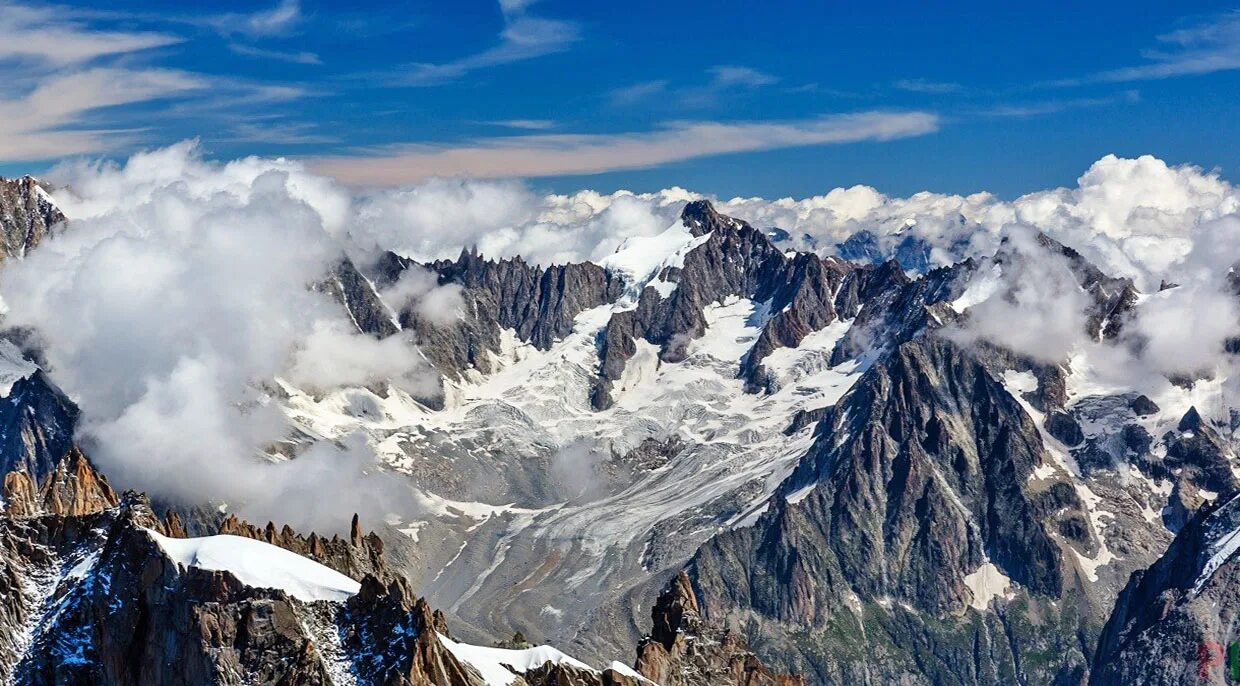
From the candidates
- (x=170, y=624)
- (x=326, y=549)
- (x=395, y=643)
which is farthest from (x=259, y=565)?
(x=326, y=549)

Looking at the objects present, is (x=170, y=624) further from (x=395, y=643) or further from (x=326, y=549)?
(x=326, y=549)

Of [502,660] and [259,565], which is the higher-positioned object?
[259,565]

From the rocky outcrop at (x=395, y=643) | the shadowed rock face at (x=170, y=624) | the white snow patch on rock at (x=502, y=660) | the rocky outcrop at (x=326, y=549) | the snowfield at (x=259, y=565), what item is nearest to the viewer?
the shadowed rock face at (x=170, y=624)

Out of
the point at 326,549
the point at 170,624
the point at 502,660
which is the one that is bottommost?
the point at 502,660

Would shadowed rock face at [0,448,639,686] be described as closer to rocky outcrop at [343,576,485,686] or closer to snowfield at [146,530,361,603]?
rocky outcrop at [343,576,485,686]

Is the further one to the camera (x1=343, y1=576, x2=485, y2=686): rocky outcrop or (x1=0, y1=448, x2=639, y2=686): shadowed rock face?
(x1=343, y1=576, x2=485, y2=686): rocky outcrop

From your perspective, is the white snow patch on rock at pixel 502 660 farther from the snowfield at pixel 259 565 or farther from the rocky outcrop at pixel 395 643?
the snowfield at pixel 259 565

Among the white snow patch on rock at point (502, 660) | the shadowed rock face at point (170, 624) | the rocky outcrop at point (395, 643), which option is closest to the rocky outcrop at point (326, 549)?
the shadowed rock face at point (170, 624)

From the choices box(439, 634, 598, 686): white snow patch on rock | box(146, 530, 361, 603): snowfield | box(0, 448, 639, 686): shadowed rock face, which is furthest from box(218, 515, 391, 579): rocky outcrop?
box(439, 634, 598, 686): white snow patch on rock

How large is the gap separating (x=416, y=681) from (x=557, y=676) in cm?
2176

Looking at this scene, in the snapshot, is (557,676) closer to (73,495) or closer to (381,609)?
(381,609)

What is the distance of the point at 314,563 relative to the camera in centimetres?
16838

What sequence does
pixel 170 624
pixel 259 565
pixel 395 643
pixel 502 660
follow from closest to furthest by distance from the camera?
1. pixel 395 643
2. pixel 170 624
3. pixel 259 565
4. pixel 502 660

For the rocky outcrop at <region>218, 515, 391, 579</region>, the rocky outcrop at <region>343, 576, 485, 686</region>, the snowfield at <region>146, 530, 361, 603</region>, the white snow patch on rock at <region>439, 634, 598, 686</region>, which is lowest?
the white snow patch on rock at <region>439, 634, 598, 686</region>
